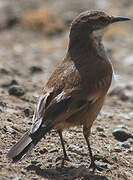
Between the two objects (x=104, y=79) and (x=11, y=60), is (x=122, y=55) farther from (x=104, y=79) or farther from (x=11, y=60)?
(x=104, y=79)

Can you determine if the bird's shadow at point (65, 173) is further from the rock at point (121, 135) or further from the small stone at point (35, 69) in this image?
the small stone at point (35, 69)

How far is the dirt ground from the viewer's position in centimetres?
697

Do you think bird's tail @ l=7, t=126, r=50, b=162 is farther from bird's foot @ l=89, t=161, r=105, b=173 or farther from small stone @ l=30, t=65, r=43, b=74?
small stone @ l=30, t=65, r=43, b=74

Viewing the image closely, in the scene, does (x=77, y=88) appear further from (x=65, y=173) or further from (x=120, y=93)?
(x=120, y=93)

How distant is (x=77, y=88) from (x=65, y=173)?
3.50 feet

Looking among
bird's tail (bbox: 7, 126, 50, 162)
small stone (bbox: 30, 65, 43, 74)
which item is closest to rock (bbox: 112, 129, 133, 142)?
bird's tail (bbox: 7, 126, 50, 162)

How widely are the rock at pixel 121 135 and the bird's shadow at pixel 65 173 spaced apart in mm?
1766

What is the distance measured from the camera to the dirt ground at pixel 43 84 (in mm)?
6969

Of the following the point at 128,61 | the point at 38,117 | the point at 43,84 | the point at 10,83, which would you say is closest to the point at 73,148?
the point at 38,117

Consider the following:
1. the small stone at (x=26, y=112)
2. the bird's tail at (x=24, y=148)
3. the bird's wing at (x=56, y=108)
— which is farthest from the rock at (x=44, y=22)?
the bird's tail at (x=24, y=148)

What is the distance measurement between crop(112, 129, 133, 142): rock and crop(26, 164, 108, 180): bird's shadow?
1.77 m

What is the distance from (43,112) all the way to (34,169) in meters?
0.71

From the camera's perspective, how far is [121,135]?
8.62 metres

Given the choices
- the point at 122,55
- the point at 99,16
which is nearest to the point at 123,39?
the point at 122,55
